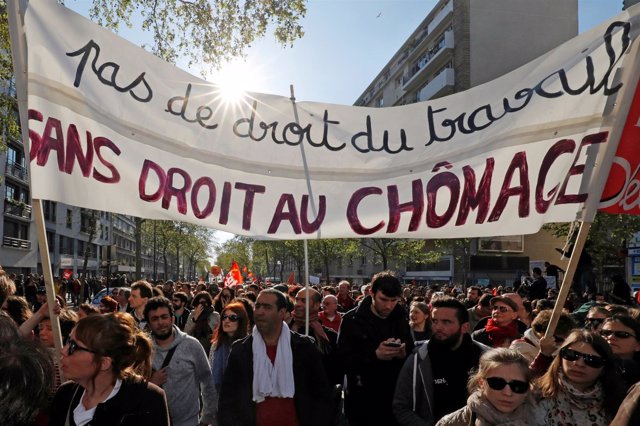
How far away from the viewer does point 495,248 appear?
3984 centimetres

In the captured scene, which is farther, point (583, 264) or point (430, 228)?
point (583, 264)

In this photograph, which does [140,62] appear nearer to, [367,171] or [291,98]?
[291,98]

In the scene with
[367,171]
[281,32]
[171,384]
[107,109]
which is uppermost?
[281,32]

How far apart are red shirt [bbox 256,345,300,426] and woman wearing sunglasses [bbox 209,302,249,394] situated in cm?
184

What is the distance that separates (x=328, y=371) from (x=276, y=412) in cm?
92

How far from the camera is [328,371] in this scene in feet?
14.5

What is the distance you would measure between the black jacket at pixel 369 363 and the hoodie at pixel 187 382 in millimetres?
1113

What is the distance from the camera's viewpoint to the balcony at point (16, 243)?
40.2 metres

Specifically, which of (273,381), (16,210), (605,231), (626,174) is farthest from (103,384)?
(16,210)

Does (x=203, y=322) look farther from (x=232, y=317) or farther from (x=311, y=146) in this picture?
(x=311, y=146)

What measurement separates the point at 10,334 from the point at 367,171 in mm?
2497

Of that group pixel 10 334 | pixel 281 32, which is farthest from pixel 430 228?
pixel 281 32

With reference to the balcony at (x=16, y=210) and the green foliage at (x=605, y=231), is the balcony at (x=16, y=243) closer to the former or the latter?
the balcony at (x=16, y=210)

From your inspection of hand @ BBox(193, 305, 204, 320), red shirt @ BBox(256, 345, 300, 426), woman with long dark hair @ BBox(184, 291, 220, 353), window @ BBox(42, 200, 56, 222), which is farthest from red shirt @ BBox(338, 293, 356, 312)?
window @ BBox(42, 200, 56, 222)
